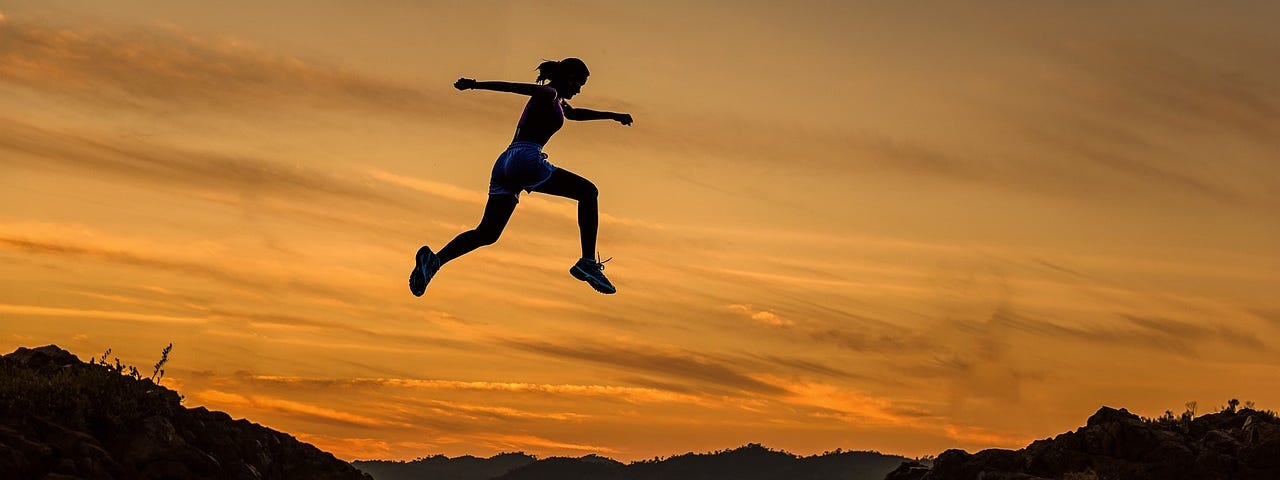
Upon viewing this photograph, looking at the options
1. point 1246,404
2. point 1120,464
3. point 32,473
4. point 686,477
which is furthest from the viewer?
point 686,477

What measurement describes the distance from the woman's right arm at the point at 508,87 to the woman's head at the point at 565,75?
34cm

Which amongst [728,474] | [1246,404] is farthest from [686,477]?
[1246,404]

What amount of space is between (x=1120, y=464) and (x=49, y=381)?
798 inches

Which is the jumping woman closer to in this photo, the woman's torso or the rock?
the woman's torso

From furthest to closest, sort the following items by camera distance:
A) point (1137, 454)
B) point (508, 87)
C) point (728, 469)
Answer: point (728, 469), point (1137, 454), point (508, 87)

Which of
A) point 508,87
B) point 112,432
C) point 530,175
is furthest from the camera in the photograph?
point 112,432

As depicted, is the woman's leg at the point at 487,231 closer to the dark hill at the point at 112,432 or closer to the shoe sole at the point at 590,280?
the shoe sole at the point at 590,280

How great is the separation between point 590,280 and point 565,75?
3045 millimetres

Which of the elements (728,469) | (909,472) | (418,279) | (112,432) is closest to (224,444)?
(112,432)

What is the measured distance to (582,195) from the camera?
1902 cm

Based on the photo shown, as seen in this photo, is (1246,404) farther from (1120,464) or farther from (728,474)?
(728,474)

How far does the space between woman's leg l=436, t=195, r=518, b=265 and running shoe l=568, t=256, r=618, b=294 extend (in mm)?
1365

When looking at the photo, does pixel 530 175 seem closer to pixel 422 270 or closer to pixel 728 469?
pixel 422 270

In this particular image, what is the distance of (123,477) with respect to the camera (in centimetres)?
2081
